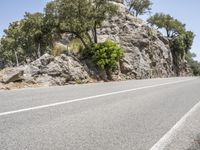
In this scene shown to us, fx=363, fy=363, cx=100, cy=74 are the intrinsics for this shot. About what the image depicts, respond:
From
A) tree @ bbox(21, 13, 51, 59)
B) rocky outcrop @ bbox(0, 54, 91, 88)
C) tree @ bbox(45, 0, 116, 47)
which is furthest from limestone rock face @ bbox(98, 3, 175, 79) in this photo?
rocky outcrop @ bbox(0, 54, 91, 88)

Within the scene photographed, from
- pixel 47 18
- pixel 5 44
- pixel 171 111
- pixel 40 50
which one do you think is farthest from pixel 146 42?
pixel 171 111

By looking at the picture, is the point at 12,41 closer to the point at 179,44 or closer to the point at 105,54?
the point at 105,54

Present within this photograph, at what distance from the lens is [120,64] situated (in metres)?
39.0

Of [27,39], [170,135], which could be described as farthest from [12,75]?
[27,39]

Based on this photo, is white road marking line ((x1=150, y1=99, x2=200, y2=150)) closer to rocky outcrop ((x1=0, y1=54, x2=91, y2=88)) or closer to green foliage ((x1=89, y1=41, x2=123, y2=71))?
rocky outcrop ((x1=0, y1=54, x2=91, y2=88))

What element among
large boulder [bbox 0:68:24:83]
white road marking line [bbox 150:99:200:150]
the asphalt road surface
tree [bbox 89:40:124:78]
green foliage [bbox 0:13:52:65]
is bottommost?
white road marking line [bbox 150:99:200:150]

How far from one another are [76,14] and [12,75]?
9604mm

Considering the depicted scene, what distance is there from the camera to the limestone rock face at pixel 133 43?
4066 cm

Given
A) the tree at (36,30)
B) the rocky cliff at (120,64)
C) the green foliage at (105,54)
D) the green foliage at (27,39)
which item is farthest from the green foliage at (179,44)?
the green foliage at (105,54)

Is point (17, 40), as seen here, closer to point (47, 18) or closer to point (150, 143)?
point (47, 18)

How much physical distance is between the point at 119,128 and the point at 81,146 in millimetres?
1639

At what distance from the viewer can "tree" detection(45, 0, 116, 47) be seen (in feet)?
103

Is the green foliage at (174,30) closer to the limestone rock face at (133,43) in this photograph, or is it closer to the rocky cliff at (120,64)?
the rocky cliff at (120,64)

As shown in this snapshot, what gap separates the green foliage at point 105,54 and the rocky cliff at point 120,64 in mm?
868
